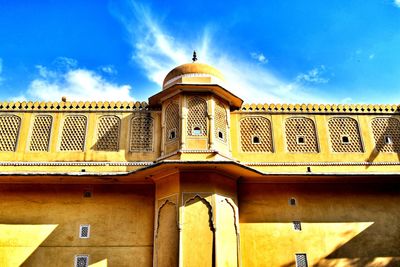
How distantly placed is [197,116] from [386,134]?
18.9 feet

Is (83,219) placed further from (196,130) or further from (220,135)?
(220,135)

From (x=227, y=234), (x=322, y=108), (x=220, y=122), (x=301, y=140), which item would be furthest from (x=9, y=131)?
(x=322, y=108)

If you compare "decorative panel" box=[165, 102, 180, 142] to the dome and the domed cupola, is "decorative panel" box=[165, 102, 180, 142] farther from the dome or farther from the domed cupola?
the dome

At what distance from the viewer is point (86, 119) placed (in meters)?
11.6

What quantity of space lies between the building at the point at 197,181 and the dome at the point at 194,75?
4 centimetres

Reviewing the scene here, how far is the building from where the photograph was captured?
32.0 feet

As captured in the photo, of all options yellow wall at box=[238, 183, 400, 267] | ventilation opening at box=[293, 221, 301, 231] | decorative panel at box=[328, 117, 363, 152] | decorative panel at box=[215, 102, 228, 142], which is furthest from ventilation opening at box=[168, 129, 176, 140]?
decorative panel at box=[328, 117, 363, 152]

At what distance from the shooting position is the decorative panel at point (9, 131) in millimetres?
11234

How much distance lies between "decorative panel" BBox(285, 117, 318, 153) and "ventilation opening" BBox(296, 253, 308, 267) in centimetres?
290

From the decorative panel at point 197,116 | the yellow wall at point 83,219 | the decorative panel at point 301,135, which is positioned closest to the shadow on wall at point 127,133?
the yellow wall at point 83,219

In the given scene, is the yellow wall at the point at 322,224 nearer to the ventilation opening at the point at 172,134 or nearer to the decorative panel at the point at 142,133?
the ventilation opening at the point at 172,134

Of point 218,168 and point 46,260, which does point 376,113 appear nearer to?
point 218,168

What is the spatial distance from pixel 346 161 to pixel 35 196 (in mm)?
8663

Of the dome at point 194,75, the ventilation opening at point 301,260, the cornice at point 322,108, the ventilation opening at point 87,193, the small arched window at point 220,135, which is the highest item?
the dome at point 194,75
